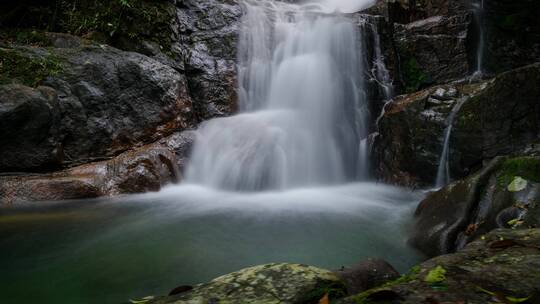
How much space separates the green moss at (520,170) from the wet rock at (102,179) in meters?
5.84

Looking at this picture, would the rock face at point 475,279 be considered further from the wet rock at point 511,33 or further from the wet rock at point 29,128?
the wet rock at point 511,33

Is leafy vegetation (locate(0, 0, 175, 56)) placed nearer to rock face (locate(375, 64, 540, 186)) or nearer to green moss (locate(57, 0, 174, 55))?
green moss (locate(57, 0, 174, 55))

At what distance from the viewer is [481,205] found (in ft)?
13.7

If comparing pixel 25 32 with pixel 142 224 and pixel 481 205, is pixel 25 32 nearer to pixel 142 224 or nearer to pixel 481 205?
pixel 142 224

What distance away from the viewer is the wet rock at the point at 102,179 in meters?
6.26

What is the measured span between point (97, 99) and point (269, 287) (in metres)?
6.91

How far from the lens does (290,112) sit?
9.52 meters

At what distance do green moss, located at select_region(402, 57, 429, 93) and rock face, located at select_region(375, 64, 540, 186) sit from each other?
2.55m

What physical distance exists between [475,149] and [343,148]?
9.96 feet

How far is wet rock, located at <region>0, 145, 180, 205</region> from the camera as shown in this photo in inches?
246

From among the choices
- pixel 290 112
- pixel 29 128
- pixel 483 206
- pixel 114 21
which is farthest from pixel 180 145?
pixel 483 206

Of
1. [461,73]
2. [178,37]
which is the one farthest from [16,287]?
[461,73]

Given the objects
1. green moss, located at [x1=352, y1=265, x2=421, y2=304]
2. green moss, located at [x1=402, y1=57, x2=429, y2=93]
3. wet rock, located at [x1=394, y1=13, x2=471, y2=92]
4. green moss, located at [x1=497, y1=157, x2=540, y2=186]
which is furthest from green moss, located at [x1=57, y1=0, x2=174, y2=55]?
green moss, located at [x1=352, y1=265, x2=421, y2=304]

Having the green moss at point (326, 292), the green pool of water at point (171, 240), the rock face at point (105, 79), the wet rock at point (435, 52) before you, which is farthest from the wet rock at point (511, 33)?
the green moss at point (326, 292)
